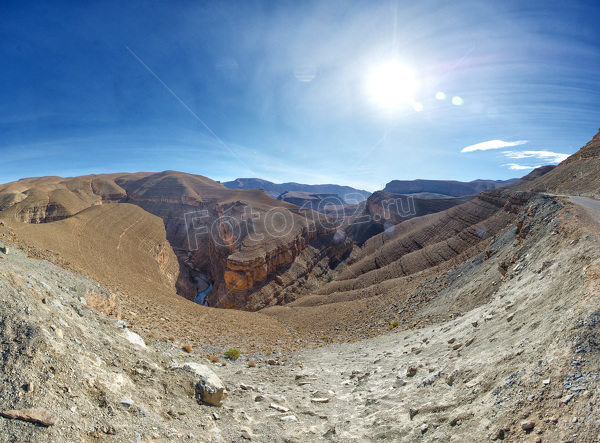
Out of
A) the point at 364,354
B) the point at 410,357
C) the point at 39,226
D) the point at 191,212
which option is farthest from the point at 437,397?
the point at 191,212

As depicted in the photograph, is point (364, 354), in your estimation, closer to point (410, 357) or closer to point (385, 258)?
point (410, 357)

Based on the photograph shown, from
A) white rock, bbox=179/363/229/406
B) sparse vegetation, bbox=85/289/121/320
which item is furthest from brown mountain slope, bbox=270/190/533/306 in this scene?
sparse vegetation, bbox=85/289/121/320

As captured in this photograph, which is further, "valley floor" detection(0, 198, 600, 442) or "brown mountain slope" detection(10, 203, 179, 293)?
"brown mountain slope" detection(10, 203, 179, 293)

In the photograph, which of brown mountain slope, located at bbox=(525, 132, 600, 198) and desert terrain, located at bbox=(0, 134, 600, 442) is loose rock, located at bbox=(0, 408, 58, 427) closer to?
desert terrain, located at bbox=(0, 134, 600, 442)

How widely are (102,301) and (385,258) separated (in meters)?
34.7

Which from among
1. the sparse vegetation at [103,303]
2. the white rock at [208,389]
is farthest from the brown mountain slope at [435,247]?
the sparse vegetation at [103,303]

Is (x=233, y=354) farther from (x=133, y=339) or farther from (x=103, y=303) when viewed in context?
(x=103, y=303)

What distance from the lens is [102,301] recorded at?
9.30 meters

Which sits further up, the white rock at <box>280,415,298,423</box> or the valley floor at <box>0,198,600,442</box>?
the valley floor at <box>0,198,600,442</box>

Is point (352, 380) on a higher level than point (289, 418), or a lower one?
lower

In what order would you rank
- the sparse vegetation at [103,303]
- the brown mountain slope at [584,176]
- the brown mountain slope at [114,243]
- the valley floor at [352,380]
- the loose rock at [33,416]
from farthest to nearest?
1. the brown mountain slope at [114,243]
2. the brown mountain slope at [584,176]
3. the sparse vegetation at [103,303]
4. the valley floor at [352,380]
5. the loose rock at [33,416]

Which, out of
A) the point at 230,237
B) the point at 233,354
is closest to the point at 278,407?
the point at 233,354

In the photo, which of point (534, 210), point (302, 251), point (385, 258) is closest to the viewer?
point (534, 210)

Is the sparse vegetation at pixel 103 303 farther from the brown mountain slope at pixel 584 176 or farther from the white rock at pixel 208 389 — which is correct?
the brown mountain slope at pixel 584 176
